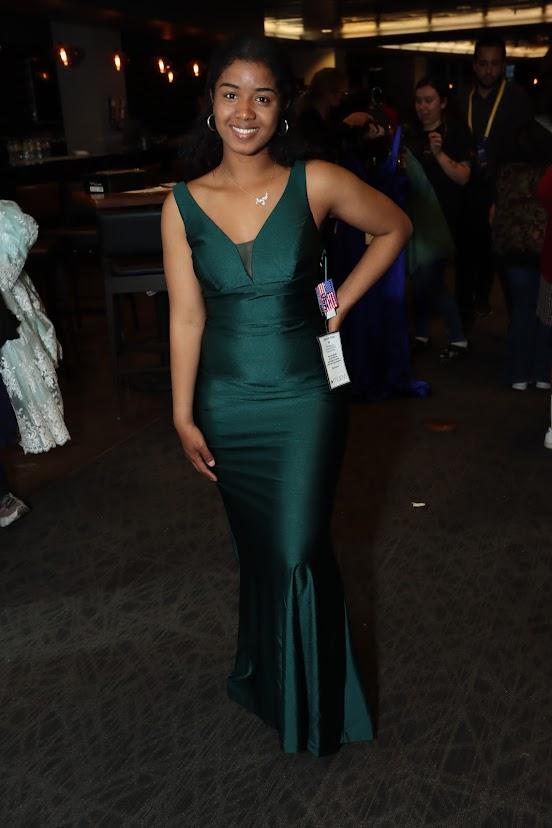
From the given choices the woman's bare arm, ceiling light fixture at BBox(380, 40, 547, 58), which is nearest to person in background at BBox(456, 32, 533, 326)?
the woman's bare arm

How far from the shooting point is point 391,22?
15.6 metres

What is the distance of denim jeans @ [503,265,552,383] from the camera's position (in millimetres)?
4145

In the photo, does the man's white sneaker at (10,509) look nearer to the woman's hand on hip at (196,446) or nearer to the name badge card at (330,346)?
the woman's hand on hip at (196,446)

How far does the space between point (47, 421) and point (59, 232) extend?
9.30ft

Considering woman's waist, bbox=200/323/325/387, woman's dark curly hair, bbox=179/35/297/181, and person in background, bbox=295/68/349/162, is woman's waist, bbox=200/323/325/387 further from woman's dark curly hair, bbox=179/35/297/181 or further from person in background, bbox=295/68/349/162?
person in background, bbox=295/68/349/162

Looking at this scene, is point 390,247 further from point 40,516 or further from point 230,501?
point 40,516

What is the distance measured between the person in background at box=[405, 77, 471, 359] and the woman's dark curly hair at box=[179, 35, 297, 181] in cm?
265

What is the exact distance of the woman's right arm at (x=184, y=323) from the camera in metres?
1.74

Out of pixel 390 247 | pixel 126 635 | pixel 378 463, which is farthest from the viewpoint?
pixel 378 463

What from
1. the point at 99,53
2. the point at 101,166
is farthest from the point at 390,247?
the point at 99,53

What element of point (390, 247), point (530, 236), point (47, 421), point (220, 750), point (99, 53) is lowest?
point (220, 750)

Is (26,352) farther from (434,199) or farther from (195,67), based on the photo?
(195,67)

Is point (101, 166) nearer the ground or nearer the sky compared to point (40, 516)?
nearer the sky

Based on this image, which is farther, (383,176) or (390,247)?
(383,176)
